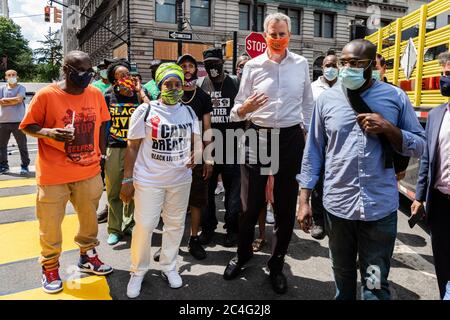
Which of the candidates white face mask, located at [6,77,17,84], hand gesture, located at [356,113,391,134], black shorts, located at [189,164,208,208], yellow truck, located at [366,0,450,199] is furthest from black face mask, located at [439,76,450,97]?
white face mask, located at [6,77,17,84]

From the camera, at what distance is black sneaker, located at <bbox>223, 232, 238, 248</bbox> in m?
4.39

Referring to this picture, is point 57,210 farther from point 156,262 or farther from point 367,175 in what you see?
point 367,175

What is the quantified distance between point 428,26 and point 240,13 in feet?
89.2

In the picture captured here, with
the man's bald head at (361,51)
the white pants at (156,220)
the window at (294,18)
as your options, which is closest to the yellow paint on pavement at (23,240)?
the white pants at (156,220)

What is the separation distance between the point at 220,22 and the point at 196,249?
27408mm

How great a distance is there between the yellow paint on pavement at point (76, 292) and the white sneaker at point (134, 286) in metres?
0.18

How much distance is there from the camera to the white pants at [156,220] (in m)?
3.21

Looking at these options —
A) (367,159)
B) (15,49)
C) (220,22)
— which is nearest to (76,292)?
(367,159)

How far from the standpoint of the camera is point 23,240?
454 centimetres

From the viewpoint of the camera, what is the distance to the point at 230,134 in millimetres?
4582

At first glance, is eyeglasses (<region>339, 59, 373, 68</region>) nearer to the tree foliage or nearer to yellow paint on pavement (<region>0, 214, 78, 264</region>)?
yellow paint on pavement (<region>0, 214, 78, 264</region>)

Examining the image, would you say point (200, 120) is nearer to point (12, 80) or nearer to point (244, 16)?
point (12, 80)

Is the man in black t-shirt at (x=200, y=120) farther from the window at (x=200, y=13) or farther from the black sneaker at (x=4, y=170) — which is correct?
the window at (x=200, y=13)
